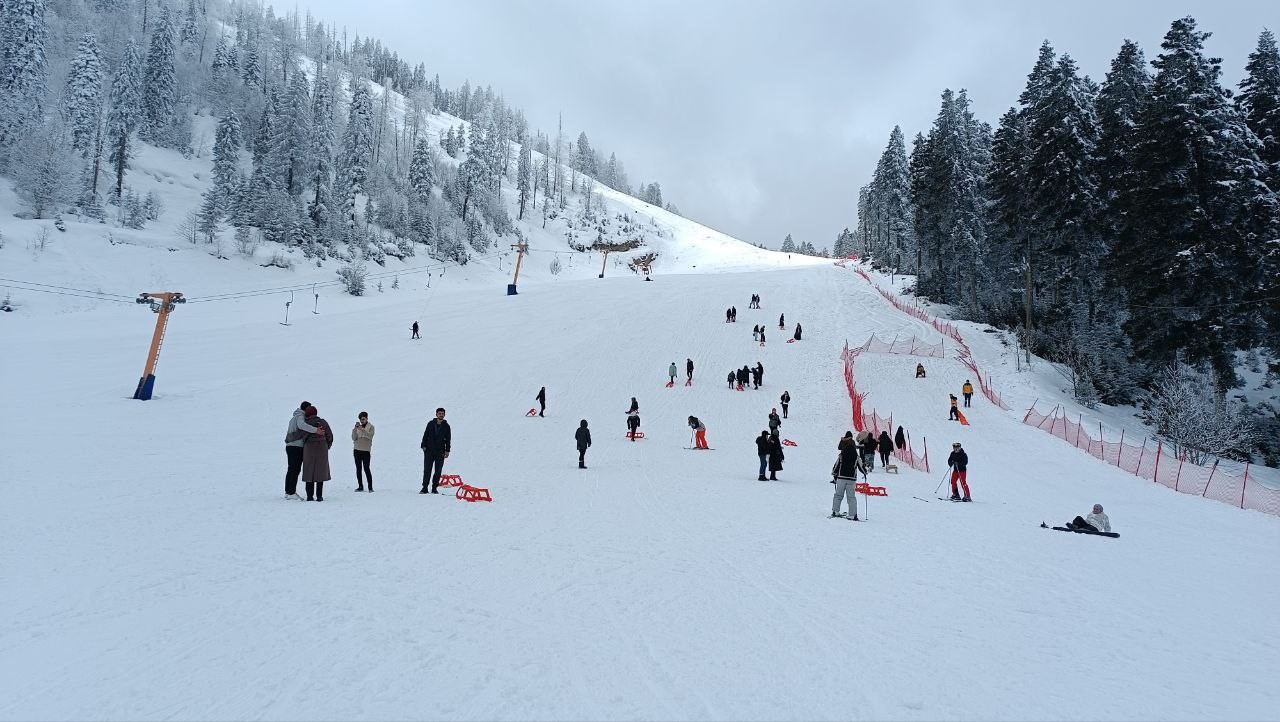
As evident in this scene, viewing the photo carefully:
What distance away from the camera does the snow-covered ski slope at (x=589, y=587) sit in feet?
15.2

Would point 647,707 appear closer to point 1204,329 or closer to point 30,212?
point 1204,329

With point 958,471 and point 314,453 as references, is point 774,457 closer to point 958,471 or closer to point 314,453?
point 958,471

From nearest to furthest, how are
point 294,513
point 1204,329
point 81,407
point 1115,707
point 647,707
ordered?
point 647,707
point 1115,707
point 294,513
point 81,407
point 1204,329

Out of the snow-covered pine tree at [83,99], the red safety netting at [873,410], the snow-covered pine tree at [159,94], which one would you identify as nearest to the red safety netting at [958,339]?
the red safety netting at [873,410]

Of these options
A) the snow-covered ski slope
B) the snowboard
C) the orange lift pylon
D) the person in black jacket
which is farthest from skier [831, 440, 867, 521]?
the orange lift pylon

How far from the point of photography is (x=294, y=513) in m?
10.1

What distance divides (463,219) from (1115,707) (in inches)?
3831

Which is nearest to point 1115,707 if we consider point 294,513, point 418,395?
point 294,513

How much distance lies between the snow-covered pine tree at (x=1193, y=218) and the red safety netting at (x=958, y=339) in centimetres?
688

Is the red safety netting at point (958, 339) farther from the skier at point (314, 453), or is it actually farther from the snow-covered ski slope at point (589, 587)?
the skier at point (314, 453)

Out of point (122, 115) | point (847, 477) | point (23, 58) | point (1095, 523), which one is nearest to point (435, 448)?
point (847, 477)

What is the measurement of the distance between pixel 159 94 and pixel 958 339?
96535 millimetres

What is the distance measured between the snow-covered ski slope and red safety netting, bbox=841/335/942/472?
9.09 ft

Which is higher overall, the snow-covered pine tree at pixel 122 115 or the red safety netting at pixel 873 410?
the snow-covered pine tree at pixel 122 115
